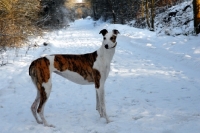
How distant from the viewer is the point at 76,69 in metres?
4.61

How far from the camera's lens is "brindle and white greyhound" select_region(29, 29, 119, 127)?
4.34m

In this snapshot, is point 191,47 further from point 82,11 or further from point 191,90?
point 82,11

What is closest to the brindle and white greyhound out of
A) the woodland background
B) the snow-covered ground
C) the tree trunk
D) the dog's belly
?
the dog's belly

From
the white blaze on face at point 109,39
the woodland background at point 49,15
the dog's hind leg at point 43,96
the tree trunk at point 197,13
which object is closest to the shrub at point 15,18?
the woodland background at point 49,15

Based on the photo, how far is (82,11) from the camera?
104000 mm

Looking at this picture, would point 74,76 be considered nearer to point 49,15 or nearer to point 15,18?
point 15,18

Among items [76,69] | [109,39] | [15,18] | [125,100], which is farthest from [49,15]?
[109,39]

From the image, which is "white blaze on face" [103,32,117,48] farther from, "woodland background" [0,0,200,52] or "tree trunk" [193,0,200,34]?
"tree trunk" [193,0,200,34]

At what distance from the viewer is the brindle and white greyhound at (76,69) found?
4.34 meters

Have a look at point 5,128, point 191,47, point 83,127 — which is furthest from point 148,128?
point 191,47

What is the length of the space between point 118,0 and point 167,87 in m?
30.4

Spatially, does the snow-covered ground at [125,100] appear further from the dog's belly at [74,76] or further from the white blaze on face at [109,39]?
the white blaze on face at [109,39]

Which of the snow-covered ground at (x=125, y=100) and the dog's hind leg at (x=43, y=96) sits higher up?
the dog's hind leg at (x=43, y=96)

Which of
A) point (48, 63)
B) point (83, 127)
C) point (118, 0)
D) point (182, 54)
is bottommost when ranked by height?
point (83, 127)
